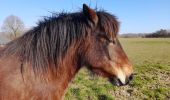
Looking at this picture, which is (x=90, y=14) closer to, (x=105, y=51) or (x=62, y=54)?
(x=105, y=51)

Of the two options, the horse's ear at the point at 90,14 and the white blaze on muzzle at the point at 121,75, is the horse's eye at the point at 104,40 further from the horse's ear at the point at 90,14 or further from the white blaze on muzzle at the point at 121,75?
the white blaze on muzzle at the point at 121,75

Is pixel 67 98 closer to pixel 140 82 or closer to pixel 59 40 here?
pixel 140 82

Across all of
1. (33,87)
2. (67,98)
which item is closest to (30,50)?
(33,87)

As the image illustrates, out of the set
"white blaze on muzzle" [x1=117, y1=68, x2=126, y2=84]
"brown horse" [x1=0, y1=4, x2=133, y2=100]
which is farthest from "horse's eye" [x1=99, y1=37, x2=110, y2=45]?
"white blaze on muzzle" [x1=117, y1=68, x2=126, y2=84]

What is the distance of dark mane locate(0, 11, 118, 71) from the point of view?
3.91 m

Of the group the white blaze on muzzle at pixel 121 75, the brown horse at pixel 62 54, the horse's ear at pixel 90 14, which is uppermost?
the horse's ear at pixel 90 14

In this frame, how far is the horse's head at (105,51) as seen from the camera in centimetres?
404

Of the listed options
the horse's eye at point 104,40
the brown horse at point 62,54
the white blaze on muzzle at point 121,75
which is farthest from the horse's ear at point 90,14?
the white blaze on muzzle at point 121,75

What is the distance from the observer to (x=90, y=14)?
3.96 m

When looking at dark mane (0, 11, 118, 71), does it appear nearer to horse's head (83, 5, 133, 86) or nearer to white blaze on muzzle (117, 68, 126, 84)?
horse's head (83, 5, 133, 86)

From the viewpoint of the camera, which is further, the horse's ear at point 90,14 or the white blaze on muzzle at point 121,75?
the white blaze on muzzle at point 121,75

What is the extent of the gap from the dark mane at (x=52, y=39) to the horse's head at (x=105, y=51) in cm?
1

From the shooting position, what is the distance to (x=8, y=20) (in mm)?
7750

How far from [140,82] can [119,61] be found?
557 cm
